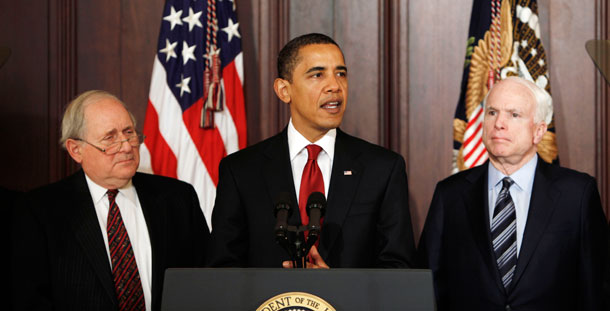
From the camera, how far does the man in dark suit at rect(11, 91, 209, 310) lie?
2.70m

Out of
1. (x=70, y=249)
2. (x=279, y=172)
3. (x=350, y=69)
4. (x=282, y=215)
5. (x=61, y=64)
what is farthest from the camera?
(x=61, y=64)

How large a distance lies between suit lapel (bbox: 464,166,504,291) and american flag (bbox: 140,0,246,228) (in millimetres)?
1501

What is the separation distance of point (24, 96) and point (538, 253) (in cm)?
322

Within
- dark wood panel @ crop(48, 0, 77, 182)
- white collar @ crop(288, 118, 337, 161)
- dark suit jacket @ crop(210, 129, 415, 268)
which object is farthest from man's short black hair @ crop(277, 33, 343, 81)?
dark wood panel @ crop(48, 0, 77, 182)

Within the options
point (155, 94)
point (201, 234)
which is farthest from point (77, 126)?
point (155, 94)

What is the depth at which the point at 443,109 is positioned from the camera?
417 cm

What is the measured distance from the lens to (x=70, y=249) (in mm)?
2748

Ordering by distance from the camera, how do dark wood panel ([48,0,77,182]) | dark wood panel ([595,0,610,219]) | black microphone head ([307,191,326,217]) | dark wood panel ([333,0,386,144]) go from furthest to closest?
dark wood panel ([48,0,77,182]) < dark wood panel ([333,0,386,144]) < dark wood panel ([595,0,610,219]) < black microphone head ([307,191,326,217])

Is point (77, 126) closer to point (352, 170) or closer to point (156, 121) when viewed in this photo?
point (156, 121)

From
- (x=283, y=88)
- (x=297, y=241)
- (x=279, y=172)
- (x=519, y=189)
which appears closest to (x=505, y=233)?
(x=519, y=189)

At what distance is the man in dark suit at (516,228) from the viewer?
8.73ft

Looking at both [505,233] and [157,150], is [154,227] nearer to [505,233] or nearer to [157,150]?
[157,150]

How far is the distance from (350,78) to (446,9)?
0.73 m

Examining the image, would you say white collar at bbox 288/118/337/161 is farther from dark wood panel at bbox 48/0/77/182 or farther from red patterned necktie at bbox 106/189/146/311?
dark wood panel at bbox 48/0/77/182
